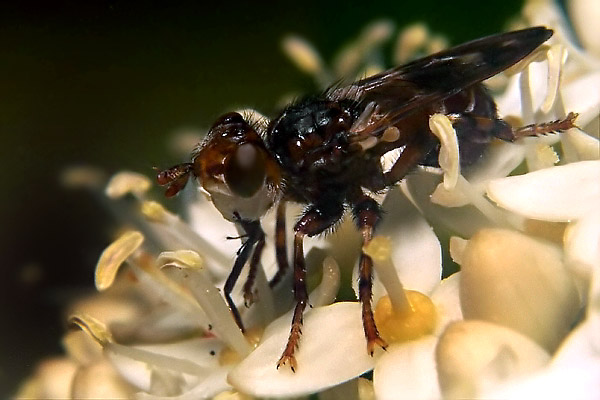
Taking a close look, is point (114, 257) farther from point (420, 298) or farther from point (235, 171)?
point (420, 298)

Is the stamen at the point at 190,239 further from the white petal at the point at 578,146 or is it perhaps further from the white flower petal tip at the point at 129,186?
the white petal at the point at 578,146

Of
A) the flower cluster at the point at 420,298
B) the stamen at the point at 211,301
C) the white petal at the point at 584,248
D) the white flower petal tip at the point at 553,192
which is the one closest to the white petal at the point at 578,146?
the flower cluster at the point at 420,298

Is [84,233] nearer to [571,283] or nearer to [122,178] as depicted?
[122,178]

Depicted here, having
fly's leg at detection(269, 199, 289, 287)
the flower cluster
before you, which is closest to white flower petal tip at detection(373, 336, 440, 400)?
the flower cluster

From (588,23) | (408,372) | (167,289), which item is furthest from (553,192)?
(588,23)

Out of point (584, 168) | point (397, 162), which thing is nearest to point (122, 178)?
point (397, 162)

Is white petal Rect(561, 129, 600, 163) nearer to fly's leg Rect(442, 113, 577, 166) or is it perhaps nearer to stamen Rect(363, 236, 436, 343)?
fly's leg Rect(442, 113, 577, 166)
